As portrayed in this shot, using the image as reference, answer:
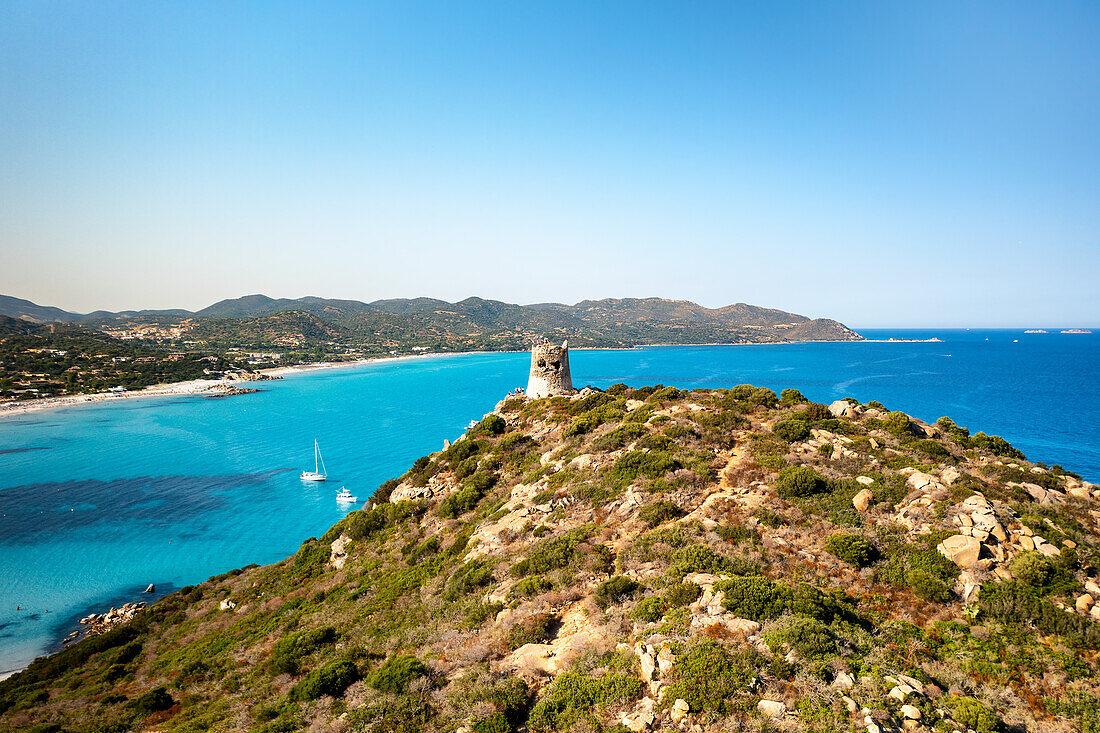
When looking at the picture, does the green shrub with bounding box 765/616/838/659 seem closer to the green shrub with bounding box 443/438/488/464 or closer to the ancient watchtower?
the green shrub with bounding box 443/438/488/464

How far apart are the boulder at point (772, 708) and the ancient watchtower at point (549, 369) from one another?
2810cm

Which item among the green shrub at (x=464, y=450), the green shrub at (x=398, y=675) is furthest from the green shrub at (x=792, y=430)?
the green shrub at (x=464, y=450)

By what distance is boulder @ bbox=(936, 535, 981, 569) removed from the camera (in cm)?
1130

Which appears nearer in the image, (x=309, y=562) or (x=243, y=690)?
(x=243, y=690)

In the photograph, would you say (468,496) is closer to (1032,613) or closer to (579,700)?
(579,700)

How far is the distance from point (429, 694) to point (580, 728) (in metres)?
3.80

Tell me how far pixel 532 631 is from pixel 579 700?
8.70 ft

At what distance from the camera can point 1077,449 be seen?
55312mm

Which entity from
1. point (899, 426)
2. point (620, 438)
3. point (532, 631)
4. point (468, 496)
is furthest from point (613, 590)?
point (899, 426)

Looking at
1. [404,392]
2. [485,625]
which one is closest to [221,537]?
[485,625]

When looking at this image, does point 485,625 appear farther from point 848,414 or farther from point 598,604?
point 848,414

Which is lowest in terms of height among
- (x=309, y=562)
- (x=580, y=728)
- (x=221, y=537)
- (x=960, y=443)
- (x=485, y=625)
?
(x=221, y=537)

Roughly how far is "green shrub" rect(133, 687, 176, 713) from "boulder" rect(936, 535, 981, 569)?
23.5m

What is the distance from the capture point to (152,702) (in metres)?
14.7
